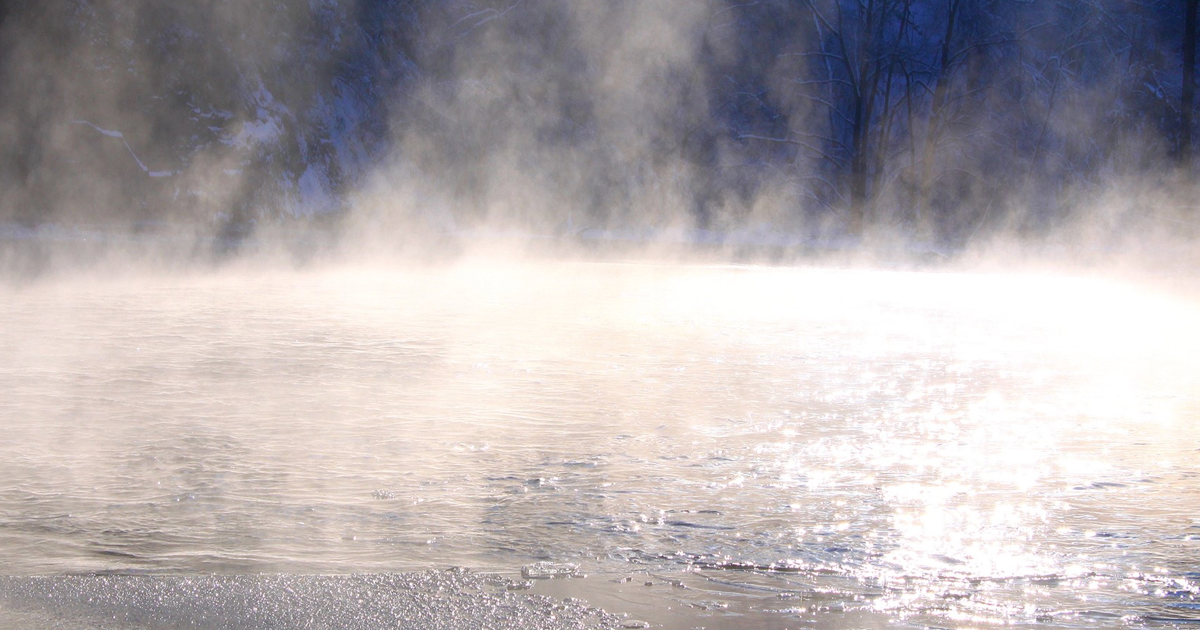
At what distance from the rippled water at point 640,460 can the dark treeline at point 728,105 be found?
11.6 m

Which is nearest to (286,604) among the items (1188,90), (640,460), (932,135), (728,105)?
(640,460)

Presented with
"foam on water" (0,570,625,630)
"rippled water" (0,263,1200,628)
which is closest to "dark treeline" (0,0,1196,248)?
"rippled water" (0,263,1200,628)

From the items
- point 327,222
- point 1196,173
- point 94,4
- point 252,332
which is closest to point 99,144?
point 94,4

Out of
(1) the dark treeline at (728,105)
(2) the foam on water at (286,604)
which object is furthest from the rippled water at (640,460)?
(1) the dark treeline at (728,105)

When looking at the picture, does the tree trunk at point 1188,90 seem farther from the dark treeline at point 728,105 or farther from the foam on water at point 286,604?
the foam on water at point 286,604

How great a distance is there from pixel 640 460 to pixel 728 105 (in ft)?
57.8

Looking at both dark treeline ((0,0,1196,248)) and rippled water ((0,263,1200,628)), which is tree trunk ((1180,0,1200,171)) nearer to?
dark treeline ((0,0,1196,248))

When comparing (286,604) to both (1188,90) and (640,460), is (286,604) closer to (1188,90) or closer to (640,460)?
(640,460)

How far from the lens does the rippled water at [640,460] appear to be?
1989mm

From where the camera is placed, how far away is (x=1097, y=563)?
6.80 ft

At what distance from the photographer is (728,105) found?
19.8 m

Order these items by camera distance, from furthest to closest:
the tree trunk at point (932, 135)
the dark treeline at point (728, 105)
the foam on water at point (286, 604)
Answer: the tree trunk at point (932, 135)
the dark treeline at point (728, 105)
the foam on water at point (286, 604)

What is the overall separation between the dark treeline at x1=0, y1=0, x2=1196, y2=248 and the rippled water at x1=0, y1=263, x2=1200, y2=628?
38.2ft

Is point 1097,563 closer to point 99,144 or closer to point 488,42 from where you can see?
point 99,144
